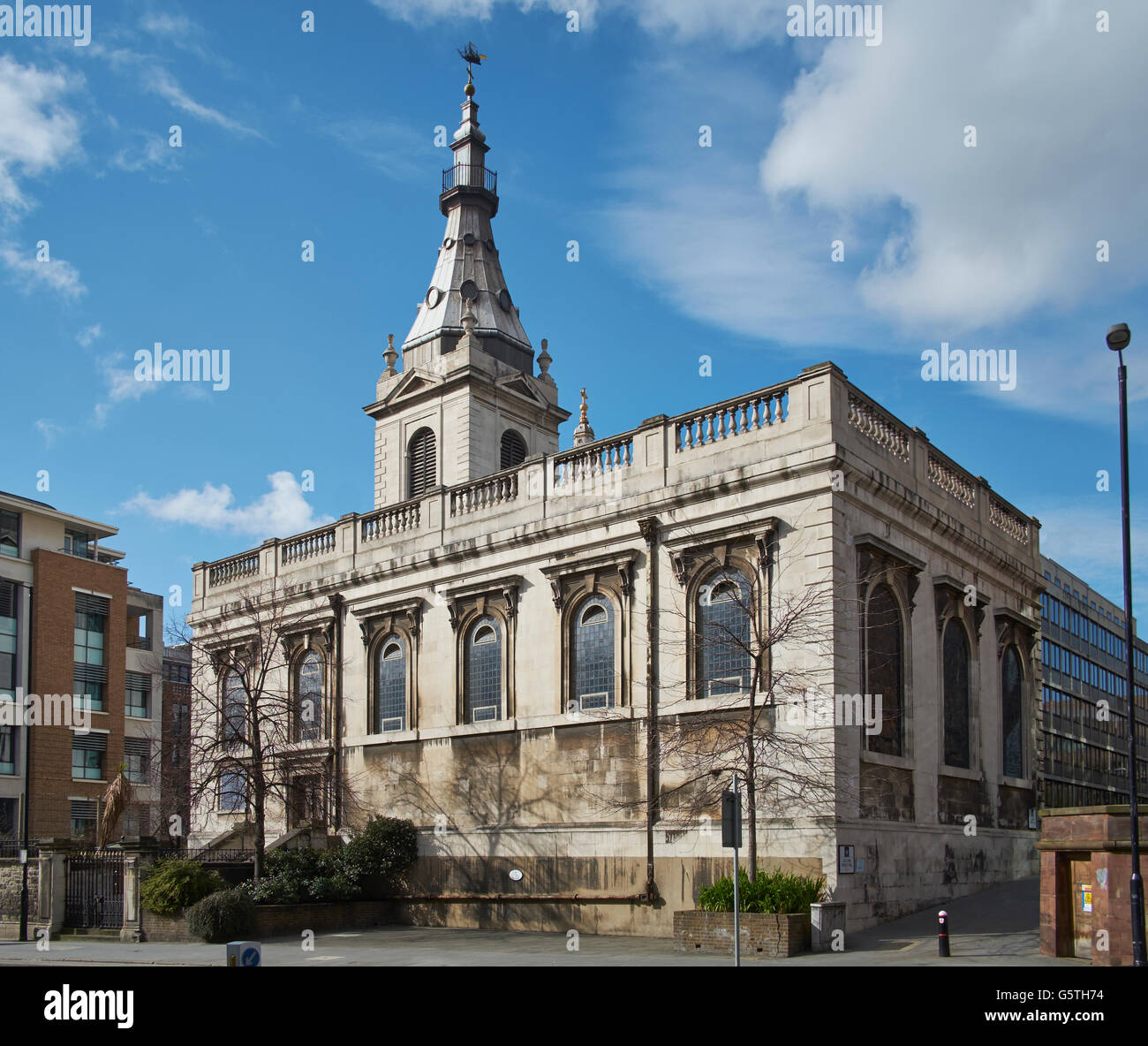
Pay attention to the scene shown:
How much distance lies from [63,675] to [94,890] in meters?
39.2

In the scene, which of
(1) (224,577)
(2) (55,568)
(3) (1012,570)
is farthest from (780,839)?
(2) (55,568)

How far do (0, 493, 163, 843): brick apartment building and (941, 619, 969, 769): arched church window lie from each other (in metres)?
43.8

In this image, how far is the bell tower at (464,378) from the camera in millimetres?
39500

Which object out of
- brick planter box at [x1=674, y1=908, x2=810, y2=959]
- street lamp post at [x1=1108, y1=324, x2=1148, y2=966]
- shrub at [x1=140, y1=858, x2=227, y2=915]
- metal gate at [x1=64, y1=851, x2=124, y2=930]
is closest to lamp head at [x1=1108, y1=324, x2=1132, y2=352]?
street lamp post at [x1=1108, y1=324, x2=1148, y2=966]

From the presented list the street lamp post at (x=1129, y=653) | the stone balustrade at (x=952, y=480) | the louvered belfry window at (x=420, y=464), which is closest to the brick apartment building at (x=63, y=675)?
the louvered belfry window at (x=420, y=464)

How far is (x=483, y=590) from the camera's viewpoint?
31031 millimetres

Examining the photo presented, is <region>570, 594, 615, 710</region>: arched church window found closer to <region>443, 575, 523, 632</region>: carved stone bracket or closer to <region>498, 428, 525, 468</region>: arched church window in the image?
<region>443, 575, 523, 632</region>: carved stone bracket

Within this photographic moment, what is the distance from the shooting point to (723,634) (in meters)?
25.7

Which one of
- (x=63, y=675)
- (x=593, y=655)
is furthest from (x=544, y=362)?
(x=63, y=675)

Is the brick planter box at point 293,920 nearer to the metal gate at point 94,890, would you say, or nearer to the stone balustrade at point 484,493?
the metal gate at point 94,890

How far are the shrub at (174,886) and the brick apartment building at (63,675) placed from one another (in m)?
34.3

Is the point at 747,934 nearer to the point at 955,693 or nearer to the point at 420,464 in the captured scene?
the point at 955,693

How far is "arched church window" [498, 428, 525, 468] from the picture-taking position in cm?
4025

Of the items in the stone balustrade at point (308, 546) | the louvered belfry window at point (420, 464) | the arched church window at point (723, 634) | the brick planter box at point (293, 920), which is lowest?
the brick planter box at point (293, 920)
